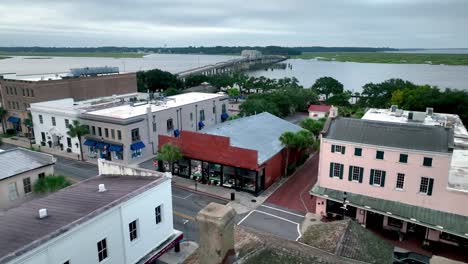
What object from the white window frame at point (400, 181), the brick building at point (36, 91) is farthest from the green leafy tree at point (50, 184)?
the brick building at point (36, 91)

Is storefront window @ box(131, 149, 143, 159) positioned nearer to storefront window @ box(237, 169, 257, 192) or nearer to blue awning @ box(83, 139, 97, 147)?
blue awning @ box(83, 139, 97, 147)

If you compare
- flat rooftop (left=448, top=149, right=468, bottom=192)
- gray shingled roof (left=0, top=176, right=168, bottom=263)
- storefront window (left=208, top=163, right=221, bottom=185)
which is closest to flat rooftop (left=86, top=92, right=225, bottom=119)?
storefront window (left=208, top=163, right=221, bottom=185)

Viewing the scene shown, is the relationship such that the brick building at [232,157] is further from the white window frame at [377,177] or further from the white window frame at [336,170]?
the white window frame at [377,177]

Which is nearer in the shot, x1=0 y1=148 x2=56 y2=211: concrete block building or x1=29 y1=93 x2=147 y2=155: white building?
x1=0 y1=148 x2=56 y2=211: concrete block building

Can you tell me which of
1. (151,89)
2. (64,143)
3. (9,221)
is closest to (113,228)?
(9,221)

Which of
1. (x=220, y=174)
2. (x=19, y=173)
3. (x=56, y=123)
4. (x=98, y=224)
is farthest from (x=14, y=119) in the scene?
(x=98, y=224)

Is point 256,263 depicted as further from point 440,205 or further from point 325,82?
point 325,82
